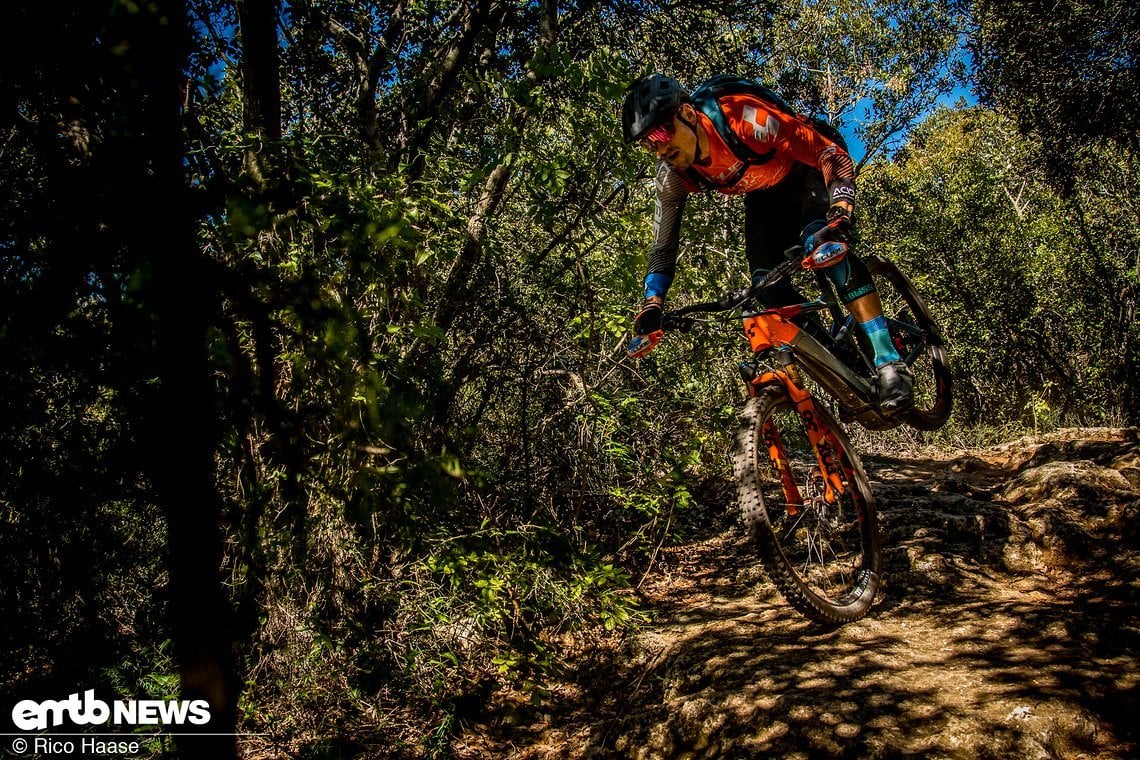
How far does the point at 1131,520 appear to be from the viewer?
4.36m

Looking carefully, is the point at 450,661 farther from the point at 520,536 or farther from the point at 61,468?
the point at 61,468

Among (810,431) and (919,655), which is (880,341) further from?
(919,655)

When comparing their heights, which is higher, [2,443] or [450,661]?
[2,443]

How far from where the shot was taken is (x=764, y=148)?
3615 millimetres

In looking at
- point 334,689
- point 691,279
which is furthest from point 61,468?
point 691,279

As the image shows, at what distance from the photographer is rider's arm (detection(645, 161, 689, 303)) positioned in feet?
Result: 12.5

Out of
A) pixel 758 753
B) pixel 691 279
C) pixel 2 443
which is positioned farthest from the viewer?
pixel 691 279

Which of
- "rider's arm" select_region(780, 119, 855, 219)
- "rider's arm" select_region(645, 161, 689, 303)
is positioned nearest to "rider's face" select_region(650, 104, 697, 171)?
"rider's arm" select_region(645, 161, 689, 303)

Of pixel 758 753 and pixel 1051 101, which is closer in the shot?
pixel 758 753

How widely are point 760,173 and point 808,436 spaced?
4.87 ft

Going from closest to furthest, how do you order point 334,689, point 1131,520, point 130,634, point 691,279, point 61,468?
point 61,468, point 1131,520, point 334,689, point 130,634, point 691,279

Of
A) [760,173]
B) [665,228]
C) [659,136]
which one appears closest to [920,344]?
[760,173]

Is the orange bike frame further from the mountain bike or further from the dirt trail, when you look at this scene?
the dirt trail

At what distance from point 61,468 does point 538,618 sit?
314cm
